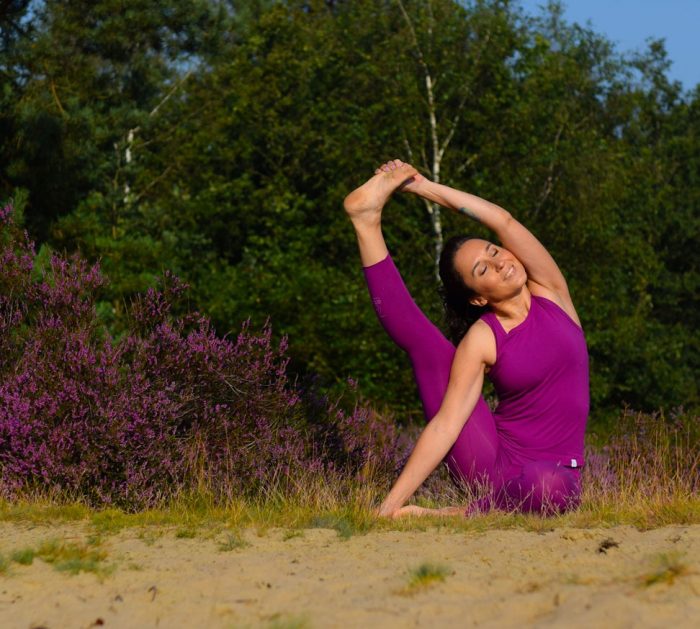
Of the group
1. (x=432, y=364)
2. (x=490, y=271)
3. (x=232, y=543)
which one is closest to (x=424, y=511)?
(x=432, y=364)

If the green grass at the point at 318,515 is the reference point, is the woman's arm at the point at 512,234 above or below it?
above

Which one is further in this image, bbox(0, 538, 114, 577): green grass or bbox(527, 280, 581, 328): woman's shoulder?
bbox(527, 280, 581, 328): woman's shoulder

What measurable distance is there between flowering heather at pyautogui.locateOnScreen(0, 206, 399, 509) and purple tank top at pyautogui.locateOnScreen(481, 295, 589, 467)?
1347 millimetres

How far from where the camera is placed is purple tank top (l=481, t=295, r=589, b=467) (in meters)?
5.61

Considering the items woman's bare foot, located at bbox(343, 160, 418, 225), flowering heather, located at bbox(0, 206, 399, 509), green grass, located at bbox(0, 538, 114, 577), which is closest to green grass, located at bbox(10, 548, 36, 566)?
green grass, located at bbox(0, 538, 114, 577)

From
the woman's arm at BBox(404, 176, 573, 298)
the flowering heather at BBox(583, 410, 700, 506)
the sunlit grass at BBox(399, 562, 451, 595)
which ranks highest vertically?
the woman's arm at BBox(404, 176, 573, 298)

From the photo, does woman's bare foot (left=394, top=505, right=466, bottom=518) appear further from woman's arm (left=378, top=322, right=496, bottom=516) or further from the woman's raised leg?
the woman's raised leg

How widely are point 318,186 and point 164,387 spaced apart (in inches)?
640

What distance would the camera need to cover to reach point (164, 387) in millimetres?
6676

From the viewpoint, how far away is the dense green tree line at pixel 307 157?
15.9m

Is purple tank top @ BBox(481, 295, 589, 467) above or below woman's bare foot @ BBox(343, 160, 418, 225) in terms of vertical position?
below

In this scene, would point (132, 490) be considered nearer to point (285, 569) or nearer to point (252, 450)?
point (252, 450)

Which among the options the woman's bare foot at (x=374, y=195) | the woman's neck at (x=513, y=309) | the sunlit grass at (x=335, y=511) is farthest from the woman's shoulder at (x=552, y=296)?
the sunlit grass at (x=335, y=511)

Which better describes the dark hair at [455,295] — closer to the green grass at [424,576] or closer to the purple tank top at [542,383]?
the purple tank top at [542,383]
